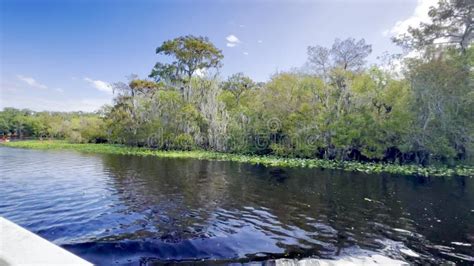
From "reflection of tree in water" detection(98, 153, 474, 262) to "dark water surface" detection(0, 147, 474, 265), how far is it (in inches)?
1.3

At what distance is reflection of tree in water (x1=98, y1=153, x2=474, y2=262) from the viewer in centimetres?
569

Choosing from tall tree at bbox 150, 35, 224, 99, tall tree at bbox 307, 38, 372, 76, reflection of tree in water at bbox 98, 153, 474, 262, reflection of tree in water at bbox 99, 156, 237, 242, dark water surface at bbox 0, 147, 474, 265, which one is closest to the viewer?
dark water surface at bbox 0, 147, 474, 265

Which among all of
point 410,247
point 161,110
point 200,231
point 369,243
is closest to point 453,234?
point 410,247

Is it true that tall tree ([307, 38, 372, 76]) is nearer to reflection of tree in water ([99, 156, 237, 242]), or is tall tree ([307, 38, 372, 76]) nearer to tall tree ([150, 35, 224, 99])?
tall tree ([150, 35, 224, 99])

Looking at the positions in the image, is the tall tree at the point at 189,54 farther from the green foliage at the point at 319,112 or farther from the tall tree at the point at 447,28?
the tall tree at the point at 447,28

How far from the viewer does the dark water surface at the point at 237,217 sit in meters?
4.93

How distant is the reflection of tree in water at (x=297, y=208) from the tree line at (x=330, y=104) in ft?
23.0

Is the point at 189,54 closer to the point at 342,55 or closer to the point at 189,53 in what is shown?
the point at 189,53

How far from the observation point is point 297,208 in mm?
7879

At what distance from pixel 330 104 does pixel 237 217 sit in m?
17.6

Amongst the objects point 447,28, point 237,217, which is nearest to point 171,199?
point 237,217

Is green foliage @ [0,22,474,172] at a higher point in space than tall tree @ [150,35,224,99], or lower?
lower

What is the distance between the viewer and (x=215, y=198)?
8.93 metres

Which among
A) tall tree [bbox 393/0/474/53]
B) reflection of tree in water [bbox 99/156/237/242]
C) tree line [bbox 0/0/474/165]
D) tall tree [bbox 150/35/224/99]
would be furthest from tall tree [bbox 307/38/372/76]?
reflection of tree in water [bbox 99/156/237/242]
